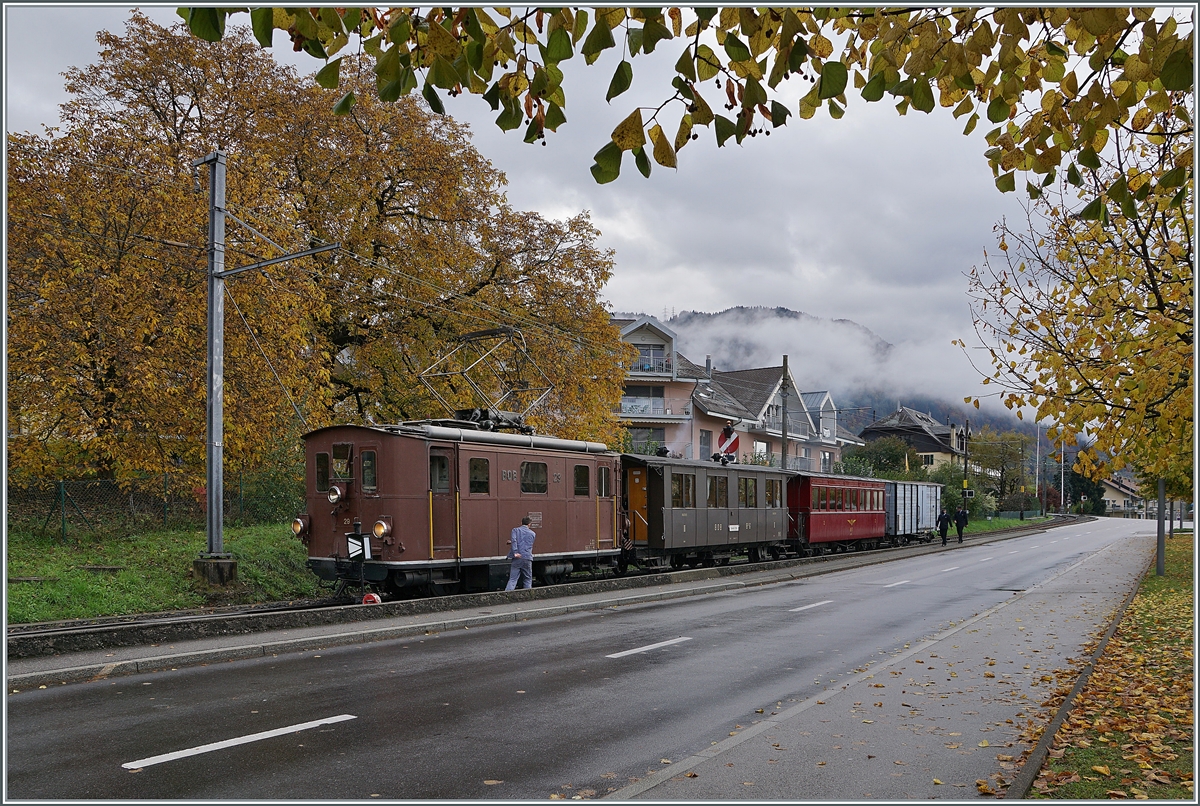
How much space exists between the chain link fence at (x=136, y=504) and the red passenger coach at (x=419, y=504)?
4.19m

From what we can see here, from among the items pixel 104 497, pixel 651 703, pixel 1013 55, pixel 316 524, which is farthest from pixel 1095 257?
pixel 104 497

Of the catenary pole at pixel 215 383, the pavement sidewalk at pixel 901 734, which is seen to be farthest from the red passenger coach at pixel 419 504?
the pavement sidewalk at pixel 901 734

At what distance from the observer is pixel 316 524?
58.4 feet

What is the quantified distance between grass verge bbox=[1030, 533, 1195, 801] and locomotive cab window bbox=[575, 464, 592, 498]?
1140 cm

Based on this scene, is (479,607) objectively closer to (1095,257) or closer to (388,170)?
(1095,257)

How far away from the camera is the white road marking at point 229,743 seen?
6903 mm

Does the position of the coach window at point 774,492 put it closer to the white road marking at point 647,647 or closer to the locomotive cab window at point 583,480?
the locomotive cab window at point 583,480

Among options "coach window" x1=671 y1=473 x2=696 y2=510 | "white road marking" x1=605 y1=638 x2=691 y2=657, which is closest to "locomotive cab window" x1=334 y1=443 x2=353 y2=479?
"white road marking" x1=605 y1=638 x2=691 y2=657

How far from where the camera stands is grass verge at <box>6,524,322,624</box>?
16.2m

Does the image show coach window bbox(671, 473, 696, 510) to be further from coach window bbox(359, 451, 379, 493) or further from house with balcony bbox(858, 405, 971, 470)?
house with balcony bbox(858, 405, 971, 470)

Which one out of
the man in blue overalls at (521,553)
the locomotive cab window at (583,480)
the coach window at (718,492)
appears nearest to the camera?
the man in blue overalls at (521,553)

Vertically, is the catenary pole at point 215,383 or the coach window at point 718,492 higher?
the catenary pole at point 215,383

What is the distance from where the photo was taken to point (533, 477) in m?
20.1

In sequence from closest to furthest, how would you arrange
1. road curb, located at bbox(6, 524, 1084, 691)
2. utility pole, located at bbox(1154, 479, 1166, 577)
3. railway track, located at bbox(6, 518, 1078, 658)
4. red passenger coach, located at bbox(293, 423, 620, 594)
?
road curb, located at bbox(6, 524, 1084, 691), railway track, located at bbox(6, 518, 1078, 658), red passenger coach, located at bbox(293, 423, 620, 594), utility pole, located at bbox(1154, 479, 1166, 577)
